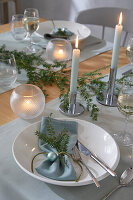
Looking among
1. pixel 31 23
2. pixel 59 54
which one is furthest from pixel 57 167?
pixel 31 23

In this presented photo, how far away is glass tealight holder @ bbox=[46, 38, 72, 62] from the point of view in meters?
1.39

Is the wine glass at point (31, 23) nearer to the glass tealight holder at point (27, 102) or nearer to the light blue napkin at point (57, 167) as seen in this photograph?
the glass tealight holder at point (27, 102)

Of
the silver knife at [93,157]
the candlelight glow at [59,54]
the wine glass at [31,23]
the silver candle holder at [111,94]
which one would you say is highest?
the wine glass at [31,23]

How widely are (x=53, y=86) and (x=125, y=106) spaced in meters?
→ 0.42

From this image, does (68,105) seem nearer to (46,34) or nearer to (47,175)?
(47,175)

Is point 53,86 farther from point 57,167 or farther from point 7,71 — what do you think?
point 57,167

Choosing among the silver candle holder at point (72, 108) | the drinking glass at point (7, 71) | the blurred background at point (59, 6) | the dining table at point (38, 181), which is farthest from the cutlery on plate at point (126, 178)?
→ the blurred background at point (59, 6)

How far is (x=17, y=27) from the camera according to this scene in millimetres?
1632

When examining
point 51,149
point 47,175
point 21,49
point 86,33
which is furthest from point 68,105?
point 86,33

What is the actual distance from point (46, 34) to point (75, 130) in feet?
2.80

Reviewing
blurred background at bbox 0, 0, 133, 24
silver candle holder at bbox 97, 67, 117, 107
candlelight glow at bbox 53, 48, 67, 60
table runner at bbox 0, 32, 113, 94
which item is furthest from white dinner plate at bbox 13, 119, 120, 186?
blurred background at bbox 0, 0, 133, 24

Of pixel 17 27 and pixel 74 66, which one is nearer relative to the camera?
pixel 74 66

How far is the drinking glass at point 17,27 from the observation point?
1595 mm

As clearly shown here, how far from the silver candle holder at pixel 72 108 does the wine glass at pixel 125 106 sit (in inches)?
6.6
